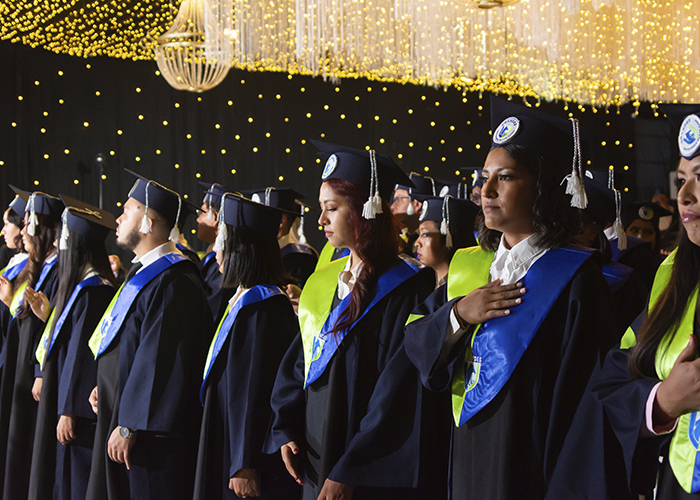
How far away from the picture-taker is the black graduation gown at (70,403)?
3596mm

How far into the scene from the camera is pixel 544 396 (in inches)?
71.6

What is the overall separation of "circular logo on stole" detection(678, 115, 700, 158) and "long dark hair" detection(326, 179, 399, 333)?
1226 mm

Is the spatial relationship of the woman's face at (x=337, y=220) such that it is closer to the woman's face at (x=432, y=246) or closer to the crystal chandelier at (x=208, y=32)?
the woman's face at (x=432, y=246)

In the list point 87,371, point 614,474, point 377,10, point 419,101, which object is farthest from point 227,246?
point 419,101

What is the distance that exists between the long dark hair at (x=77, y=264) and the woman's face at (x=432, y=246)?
1809mm

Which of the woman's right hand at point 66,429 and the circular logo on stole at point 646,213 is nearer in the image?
the woman's right hand at point 66,429

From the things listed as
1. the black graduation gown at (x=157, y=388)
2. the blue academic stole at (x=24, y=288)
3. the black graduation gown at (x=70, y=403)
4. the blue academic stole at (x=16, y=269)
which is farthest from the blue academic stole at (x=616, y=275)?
the blue academic stole at (x=16, y=269)

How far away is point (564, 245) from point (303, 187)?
837 cm

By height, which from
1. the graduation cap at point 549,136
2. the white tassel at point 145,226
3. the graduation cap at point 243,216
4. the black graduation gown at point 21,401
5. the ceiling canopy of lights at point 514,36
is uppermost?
the ceiling canopy of lights at point 514,36

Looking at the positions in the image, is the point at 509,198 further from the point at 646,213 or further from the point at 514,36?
the point at 514,36

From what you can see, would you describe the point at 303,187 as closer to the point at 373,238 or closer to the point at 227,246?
the point at 227,246

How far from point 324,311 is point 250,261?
714 mm

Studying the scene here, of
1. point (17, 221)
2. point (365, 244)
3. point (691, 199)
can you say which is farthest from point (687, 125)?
point (17, 221)

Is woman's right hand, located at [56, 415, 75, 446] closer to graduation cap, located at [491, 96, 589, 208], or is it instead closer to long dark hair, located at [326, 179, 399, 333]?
long dark hair, located at [326, 179, 399, 333]
